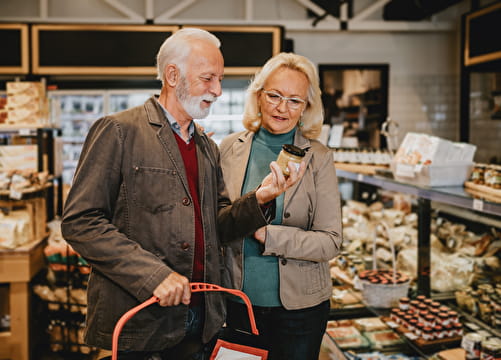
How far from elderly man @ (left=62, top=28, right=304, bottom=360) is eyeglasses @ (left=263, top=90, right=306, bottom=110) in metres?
0.45

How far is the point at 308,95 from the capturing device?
6.88ft

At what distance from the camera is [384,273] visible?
123 inches

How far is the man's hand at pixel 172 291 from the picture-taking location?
1.36 meters

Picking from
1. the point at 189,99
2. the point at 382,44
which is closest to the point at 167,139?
the point at 189,99

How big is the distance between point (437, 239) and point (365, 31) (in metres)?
4.75

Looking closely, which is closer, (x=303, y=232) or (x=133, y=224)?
(x=133, y=224)

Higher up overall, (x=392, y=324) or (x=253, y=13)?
(x=253, y=13)

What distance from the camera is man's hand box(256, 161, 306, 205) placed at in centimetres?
159

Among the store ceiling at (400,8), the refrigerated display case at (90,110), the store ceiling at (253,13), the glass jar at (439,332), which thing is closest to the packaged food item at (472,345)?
the glass jar at (439,332)

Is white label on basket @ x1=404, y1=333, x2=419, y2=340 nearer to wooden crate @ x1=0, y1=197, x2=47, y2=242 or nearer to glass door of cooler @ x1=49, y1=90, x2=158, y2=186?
wooden crate @ x1=0, y1=197, x2=47, y2=242

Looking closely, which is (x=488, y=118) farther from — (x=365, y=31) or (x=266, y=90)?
(x=266, y=90)

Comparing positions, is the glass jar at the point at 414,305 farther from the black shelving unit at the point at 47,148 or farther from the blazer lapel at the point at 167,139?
the black shelving unit at the point at 47,148

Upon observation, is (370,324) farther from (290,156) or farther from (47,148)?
(47,148)

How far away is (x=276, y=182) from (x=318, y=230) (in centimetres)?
43
